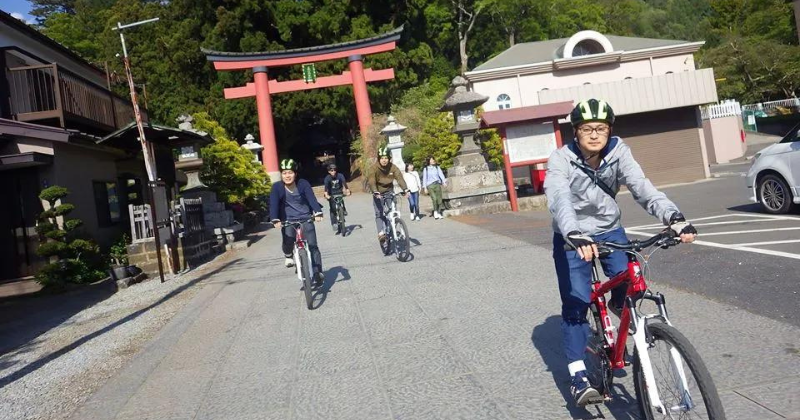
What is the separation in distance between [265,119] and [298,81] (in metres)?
2.62

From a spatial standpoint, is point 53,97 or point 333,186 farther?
point 333,186

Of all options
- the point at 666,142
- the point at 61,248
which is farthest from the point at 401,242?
the point at 666,142

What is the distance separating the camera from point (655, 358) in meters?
3.18

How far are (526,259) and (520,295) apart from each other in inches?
93.7

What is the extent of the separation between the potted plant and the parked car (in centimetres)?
1136

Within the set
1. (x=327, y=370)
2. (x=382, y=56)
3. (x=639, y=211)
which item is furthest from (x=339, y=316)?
(x=382, y=56)

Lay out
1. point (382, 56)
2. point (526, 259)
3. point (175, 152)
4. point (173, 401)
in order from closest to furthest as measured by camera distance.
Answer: point (173, 401) → point (526, 259) → point (175, 152) → point (382, 56)

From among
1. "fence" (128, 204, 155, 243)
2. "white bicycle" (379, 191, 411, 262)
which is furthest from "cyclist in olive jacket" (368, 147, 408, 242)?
"fence" (128, 204, 155, 243)

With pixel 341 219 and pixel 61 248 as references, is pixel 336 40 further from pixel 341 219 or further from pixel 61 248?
pixel 61 248

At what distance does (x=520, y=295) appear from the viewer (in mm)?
7121

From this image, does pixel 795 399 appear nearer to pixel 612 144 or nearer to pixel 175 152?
pixel 612 144

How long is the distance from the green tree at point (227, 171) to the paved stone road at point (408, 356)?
36.6ft

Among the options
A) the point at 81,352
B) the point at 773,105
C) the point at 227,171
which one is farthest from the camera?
the point at 773,105

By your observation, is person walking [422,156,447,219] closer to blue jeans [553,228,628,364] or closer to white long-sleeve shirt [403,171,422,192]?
white long-sleeve shirt [403,171,422,192]
